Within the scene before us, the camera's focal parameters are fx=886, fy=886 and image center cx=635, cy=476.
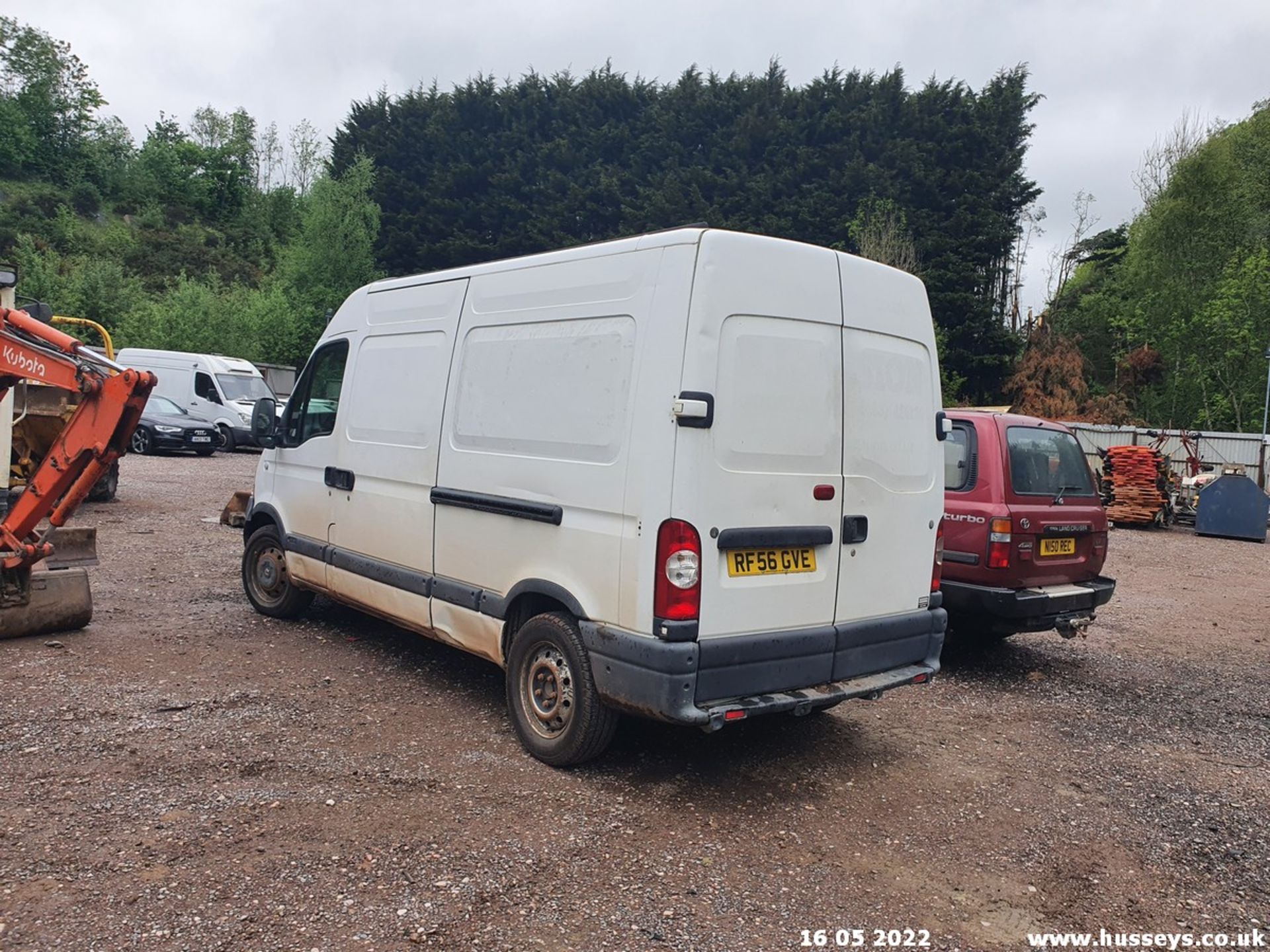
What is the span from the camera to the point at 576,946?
2863 millimetres

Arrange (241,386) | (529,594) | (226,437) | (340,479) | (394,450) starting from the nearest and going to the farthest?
(529,594) → (394,450) → (340,479) → (226,437) → (241,386)

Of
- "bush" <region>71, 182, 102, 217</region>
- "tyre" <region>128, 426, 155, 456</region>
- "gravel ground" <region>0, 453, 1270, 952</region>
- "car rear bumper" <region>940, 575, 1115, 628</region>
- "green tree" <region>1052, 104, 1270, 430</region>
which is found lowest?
"gravel ground" <region>0, 453, 1270, 952</region>

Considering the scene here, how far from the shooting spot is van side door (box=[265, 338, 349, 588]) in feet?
19.7

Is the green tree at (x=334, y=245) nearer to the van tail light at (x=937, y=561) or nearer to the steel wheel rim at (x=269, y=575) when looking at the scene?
the steel wheel rim at (x=269, y=575)

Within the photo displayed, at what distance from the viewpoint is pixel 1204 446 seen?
20641 mm

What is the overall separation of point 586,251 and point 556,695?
2.16 meters

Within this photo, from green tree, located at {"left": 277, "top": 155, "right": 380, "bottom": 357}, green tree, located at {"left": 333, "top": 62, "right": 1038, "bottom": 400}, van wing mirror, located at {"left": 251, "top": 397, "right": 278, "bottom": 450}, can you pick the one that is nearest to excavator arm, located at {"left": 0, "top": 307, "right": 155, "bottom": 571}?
van wing mirror, located at {"left": 251, "top": 397, "right": 278, "bottom": 450}

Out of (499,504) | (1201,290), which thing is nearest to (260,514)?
(499,504)

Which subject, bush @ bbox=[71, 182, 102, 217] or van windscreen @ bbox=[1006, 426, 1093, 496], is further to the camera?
bush @ bbox=[71, 182, 102, 217]

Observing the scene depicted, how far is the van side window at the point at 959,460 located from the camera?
247 inches

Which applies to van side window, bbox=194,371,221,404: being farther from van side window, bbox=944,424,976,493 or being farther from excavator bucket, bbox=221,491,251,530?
van side window, bbox=944,424,976,493

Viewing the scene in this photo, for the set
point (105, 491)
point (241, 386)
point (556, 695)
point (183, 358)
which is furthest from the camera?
point (241, 386)

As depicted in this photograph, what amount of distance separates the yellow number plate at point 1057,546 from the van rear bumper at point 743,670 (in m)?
2.17

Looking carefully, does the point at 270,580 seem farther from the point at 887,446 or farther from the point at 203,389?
the point at 203,389
